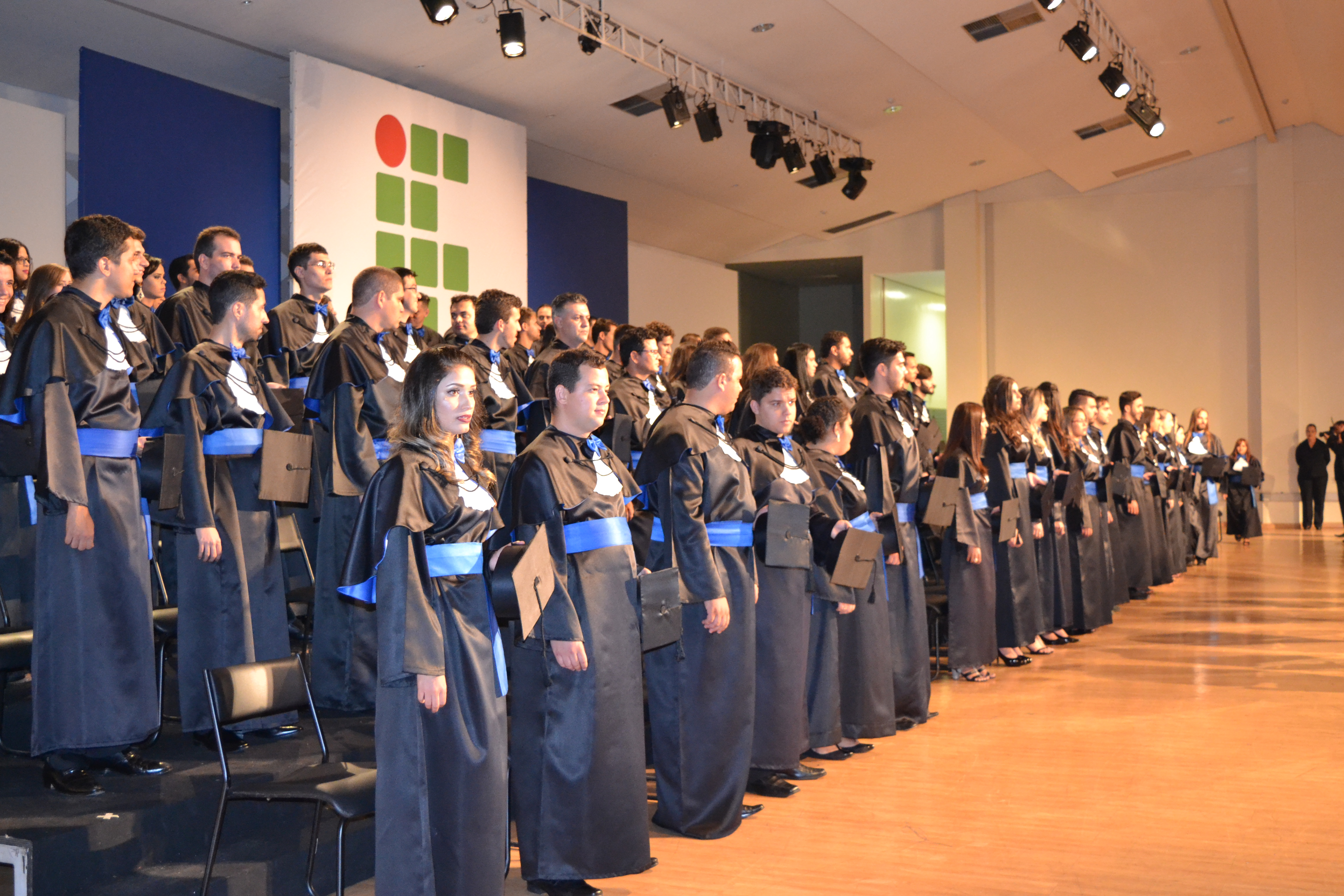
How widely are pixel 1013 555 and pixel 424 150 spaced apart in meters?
5.78

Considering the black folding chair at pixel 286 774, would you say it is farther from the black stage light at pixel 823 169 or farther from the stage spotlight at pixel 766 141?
the black stage light at pixel 823 169

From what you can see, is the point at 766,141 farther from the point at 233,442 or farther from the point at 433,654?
the point at 433,654

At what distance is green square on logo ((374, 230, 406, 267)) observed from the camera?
9398 millimetres

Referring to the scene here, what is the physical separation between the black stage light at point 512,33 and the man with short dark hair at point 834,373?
10.2 feet

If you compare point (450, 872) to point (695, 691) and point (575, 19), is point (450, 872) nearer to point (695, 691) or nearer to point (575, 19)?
point (695, 691)

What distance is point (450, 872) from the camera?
10.5 ft

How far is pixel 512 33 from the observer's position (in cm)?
825

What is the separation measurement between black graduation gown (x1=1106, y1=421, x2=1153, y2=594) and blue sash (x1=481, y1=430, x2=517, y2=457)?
6.60 metres

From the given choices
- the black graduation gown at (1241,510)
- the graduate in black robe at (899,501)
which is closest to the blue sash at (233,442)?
the graduate in black robe at (899,501)

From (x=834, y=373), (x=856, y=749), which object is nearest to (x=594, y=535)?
(x=856, y=749)

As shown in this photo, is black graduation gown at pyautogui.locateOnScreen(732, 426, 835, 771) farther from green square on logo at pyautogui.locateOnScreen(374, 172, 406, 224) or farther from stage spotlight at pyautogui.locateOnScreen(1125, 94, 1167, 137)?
stage spotlight at pyautogui.locateOnScreen(1125, 94, 1167, 137)

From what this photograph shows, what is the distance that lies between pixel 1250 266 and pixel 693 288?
8610 millimetres

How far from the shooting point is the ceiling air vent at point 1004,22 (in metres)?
11.0

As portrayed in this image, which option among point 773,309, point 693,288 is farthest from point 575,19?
point 773,309
